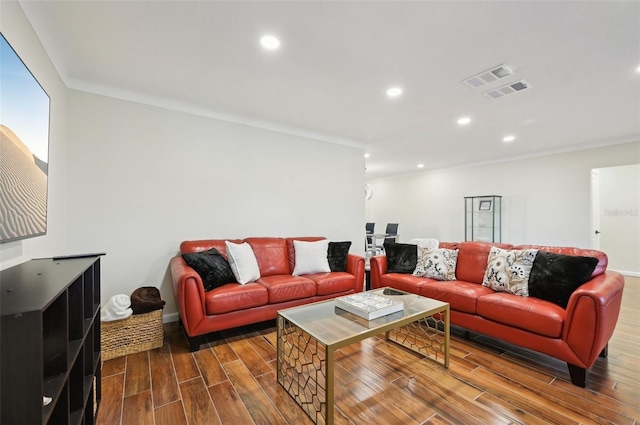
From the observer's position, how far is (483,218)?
21.3 feet

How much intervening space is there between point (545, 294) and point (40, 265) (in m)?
3.47

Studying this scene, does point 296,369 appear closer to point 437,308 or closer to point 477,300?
point 437,308

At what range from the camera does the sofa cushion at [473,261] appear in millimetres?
3033

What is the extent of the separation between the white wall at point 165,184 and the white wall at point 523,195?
14.4 ft

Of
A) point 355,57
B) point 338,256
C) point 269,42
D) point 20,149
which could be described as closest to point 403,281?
point 338,256

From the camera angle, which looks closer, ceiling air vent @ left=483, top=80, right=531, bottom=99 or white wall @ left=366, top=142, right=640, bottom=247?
ceiling air vent @ left=483, top=80, right=531, bottom=99

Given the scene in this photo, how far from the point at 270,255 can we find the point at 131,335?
153cm

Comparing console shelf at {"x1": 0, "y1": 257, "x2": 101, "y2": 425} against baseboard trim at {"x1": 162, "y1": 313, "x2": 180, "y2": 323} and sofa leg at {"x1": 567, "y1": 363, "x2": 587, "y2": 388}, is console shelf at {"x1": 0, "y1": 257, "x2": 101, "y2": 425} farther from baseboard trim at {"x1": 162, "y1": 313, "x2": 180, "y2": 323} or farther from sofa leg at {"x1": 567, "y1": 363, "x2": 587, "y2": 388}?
sofa leg at {"x1": 567, "y1": 363, "x2": 587, "y2": 388}

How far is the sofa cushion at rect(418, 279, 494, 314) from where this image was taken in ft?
8.57

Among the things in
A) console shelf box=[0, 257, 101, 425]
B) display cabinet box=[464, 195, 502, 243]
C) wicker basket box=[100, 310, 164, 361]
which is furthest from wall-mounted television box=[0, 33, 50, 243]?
display cabinet box=[464, 195, 502, 243]

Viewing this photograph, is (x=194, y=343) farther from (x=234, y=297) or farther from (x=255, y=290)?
(x=255, y=290)

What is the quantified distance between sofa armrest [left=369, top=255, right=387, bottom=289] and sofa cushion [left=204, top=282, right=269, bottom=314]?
54.0 inches

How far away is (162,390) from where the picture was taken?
6.37 ft

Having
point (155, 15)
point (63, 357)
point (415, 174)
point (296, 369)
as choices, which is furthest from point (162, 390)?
point (415, 174)
